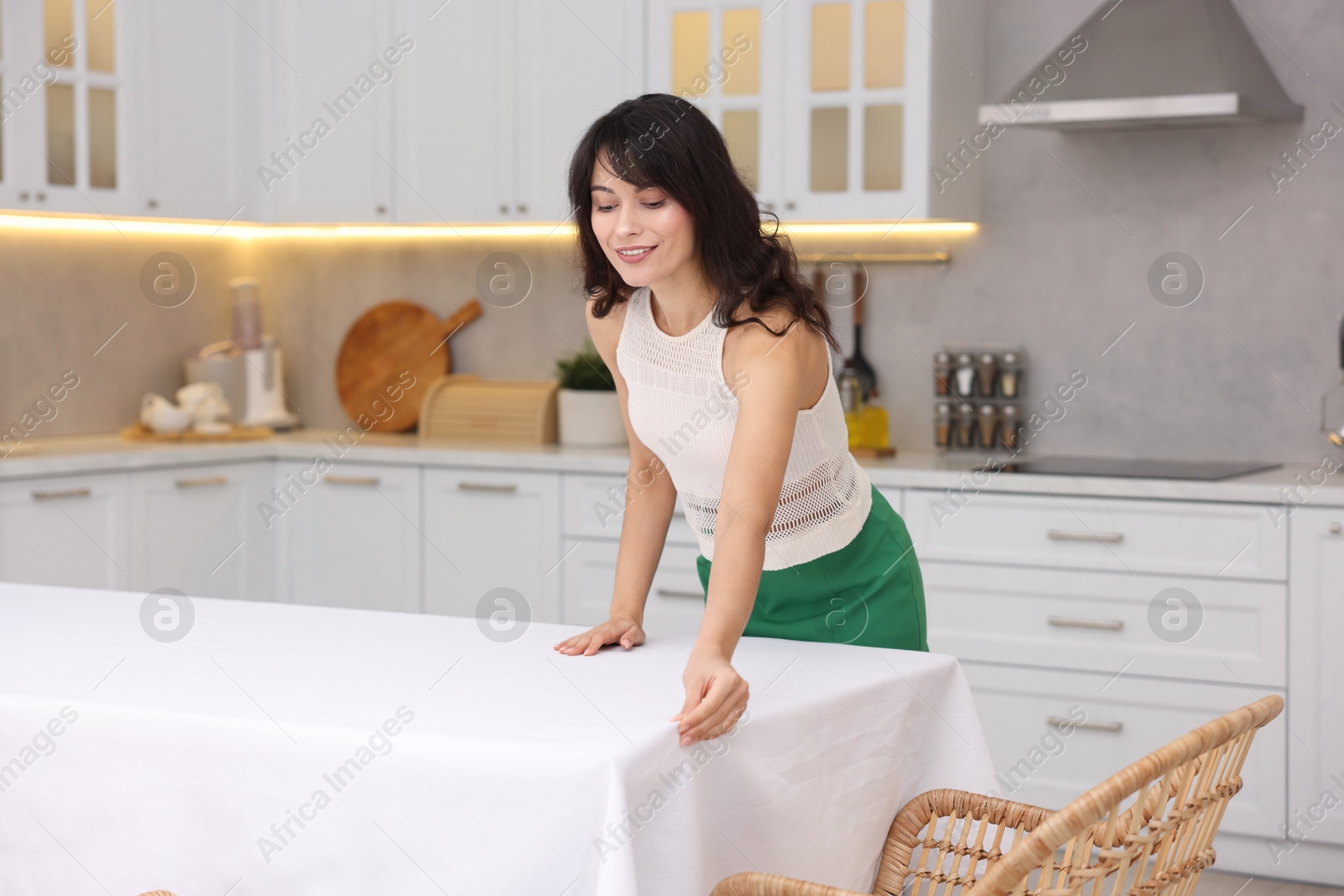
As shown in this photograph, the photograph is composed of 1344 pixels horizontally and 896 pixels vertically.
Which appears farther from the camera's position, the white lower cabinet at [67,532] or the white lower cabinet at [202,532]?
the white lower cabinet at [202,532]

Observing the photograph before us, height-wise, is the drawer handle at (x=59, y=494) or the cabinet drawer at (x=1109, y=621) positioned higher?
the drawer handle at (x=59, y=494)

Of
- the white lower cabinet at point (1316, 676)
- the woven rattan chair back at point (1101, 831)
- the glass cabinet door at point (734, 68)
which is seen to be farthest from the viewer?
the glass cabinet door at point (734, 68)

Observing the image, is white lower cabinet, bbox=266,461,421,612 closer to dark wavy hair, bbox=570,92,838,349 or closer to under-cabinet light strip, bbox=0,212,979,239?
under-cabinet light strip, bbox=0,212,979,239

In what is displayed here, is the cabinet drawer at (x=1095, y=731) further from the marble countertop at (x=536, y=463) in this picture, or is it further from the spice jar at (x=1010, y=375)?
the spice jar at (x=1010, y=375)

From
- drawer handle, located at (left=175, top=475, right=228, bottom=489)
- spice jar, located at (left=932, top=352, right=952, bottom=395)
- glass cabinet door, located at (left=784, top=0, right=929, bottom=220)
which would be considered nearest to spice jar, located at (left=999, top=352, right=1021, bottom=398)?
spice jar, located at (left=932, top=352, right=952, bottom=395)

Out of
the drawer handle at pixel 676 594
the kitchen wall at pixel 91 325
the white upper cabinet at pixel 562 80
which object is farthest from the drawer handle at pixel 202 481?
the drawer handle at pixel 676 594

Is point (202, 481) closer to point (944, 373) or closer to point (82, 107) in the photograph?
point (82, 107)

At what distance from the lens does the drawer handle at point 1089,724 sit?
2959mm

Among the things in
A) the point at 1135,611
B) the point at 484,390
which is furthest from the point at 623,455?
the point at 1135,611

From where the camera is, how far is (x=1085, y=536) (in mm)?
2961

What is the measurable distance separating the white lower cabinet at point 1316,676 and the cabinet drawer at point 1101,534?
0.05m

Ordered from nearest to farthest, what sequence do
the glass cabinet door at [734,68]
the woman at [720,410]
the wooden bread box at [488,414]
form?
the woman at [720,410] < the glass cabinet door at [734,68] < the wooden bread box at [488,414]

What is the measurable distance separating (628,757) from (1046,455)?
2.60 m

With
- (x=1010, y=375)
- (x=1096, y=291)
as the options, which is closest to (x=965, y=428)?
(x=1010, y=375)
